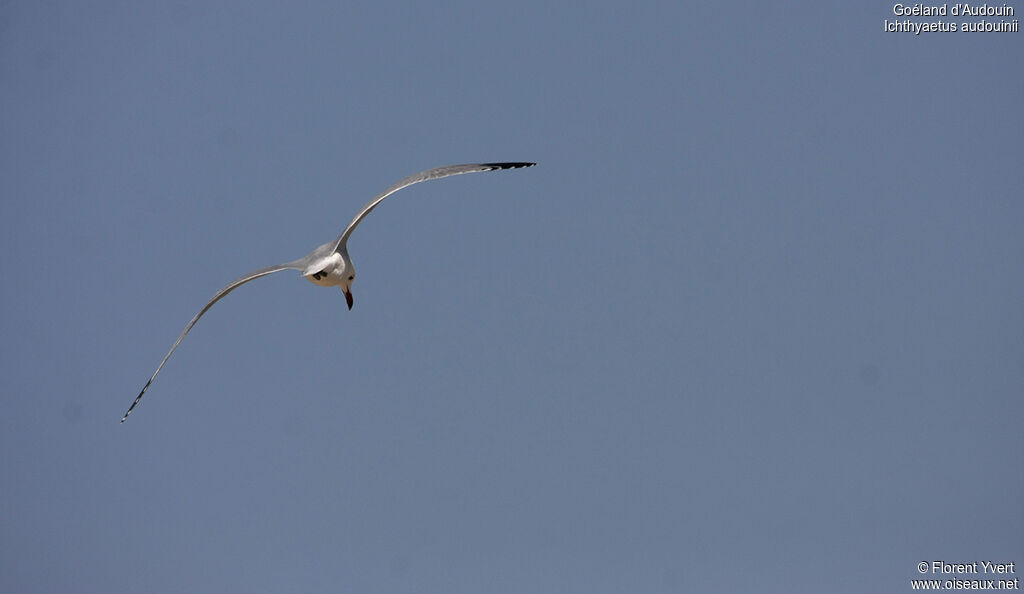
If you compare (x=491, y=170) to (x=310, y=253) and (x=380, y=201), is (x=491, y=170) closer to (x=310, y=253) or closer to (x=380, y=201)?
(x=380, y=201)

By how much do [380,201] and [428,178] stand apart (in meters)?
0.78

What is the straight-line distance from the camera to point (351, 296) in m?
20.7

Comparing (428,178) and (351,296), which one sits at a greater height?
(428,178)

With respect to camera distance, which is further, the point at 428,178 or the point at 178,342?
the point at 178,342

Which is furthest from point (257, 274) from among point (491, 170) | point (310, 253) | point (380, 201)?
point (491, 170)

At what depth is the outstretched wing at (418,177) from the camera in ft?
62.8

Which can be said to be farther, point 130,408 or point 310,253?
point 130,408

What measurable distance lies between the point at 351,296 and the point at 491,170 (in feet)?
9.76

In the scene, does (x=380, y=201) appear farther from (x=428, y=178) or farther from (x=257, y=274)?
(x=257, y=274)

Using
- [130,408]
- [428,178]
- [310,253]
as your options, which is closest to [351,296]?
[310,253]

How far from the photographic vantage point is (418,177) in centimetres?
1952

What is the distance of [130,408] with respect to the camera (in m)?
21.9

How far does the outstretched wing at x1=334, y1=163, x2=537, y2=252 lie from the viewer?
62.8 ft

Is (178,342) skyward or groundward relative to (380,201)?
groundward
